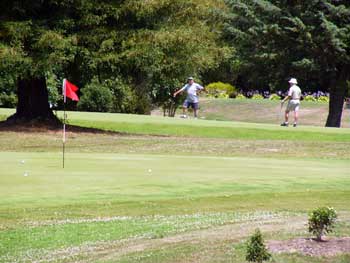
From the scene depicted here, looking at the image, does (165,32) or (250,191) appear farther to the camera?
(165,32)

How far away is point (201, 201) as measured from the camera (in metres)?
12.7

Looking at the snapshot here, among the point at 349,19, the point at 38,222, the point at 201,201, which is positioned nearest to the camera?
the point at 38,222

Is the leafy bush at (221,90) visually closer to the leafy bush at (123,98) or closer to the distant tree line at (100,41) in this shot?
the leafy bush at (123,98)

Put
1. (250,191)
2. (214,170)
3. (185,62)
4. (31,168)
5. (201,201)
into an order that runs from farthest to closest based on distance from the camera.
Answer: (185,62) < (214,170) < (31,168) < (250,191) < (201,201)

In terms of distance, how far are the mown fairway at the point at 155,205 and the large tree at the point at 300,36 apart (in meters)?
23.1

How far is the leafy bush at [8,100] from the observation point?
1972 inches

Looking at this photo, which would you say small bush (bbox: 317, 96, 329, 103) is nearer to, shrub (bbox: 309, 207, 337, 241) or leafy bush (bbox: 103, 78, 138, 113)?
leafy bush (bbox: 103, 78, 138, 113)

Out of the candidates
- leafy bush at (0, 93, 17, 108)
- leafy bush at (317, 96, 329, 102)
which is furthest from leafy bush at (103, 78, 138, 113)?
leafy bush at (317, 96, 329, 102)

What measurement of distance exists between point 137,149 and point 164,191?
37.6 ft

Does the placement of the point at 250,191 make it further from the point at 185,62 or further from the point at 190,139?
the point at 185,62

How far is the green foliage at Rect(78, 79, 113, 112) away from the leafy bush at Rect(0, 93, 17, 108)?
13.6 feet

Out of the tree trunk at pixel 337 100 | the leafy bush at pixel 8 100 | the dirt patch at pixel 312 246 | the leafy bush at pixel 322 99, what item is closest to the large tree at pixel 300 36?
the tree trunk at pixel 337 100

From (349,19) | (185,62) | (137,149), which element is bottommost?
(137,149)

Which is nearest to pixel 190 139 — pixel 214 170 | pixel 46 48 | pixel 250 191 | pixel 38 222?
pixel 46 48
